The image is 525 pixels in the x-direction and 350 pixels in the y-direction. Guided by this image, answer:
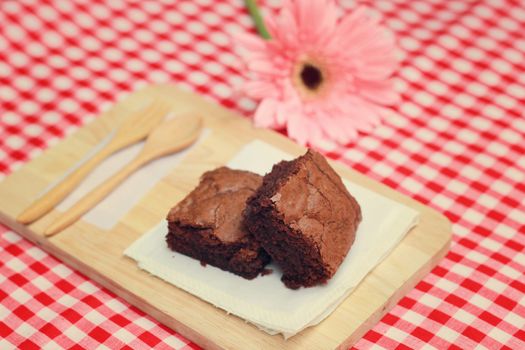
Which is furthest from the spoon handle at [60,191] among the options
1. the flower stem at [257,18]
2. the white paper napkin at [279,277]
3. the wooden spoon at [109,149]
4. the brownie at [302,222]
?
the flower stem at [257,18]

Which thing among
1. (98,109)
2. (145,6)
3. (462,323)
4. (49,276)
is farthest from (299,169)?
(145,6)

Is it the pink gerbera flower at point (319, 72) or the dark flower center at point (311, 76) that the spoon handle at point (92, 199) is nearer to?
the pink gerbera flower at point (319, 72)

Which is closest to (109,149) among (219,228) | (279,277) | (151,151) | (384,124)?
(151,151)

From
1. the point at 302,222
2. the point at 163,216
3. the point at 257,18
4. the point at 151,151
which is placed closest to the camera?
the point at 302,222

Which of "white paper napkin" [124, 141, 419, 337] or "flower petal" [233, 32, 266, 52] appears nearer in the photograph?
"white paper napkin" [124, 141, 419, 337]

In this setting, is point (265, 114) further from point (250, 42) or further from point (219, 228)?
point (219, 228)

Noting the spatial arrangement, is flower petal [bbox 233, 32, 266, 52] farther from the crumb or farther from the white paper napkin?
the crumb

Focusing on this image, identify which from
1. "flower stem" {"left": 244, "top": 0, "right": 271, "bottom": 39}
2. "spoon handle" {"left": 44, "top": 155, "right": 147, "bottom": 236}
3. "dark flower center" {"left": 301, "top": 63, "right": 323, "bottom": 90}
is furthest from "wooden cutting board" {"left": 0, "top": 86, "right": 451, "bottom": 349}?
"flower stem" {"left": 244, "top": 0, "right": 271, "bottom": 39}

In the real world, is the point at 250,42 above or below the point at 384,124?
above
